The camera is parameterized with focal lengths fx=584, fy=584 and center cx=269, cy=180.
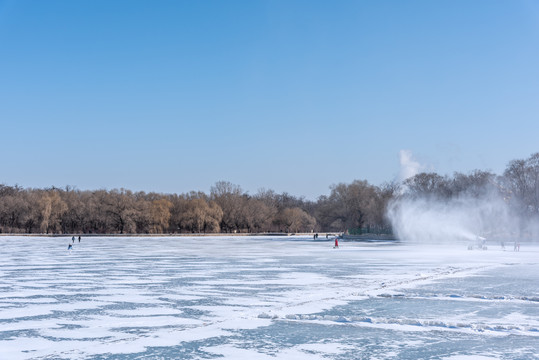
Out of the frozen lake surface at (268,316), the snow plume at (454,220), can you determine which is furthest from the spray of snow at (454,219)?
the frozen lake surface at (268,316)

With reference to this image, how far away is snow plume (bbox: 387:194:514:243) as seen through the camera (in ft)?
222

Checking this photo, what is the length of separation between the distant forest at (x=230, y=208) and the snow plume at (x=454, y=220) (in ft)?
6.44

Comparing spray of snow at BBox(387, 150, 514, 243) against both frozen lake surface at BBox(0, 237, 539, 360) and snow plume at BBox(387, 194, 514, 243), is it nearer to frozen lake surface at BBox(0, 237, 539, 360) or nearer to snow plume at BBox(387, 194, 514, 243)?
snow plume at BBox(387, 194, 514, 243)

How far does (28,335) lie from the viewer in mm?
10000

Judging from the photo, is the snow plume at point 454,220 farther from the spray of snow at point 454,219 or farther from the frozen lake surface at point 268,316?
the frozen lake surface at point 268,316

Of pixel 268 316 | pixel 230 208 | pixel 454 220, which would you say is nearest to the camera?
pixel 268 316

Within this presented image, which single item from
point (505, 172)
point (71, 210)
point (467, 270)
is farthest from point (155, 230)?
point (467, 270)

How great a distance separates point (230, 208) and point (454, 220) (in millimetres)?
54114

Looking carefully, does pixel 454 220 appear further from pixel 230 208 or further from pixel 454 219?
pixel 230 208

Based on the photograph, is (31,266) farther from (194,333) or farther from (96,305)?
(194,333)

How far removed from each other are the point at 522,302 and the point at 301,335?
703 cm

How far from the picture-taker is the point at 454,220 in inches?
2815

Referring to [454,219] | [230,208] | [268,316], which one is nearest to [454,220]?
[454,219]

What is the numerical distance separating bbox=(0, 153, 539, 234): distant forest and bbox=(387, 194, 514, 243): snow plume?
1.96m
